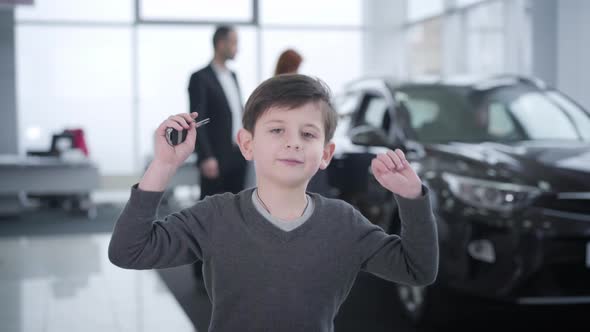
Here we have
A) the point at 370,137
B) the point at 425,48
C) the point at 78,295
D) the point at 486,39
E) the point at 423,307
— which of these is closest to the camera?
the point at 423,307

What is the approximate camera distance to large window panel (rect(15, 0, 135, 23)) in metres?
13.2

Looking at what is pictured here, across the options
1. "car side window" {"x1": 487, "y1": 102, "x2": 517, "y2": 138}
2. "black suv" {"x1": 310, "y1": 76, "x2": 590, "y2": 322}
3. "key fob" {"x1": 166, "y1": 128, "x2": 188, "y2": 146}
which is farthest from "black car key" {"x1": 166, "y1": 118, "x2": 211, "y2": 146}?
"car side window" {"x1": 487, "y1": 102, "x2": 517, "y2": 138}

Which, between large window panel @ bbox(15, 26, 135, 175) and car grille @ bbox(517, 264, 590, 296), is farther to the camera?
large window panel @ bbox(15, 26, 135, 175)

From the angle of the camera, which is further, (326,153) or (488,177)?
(488,177)

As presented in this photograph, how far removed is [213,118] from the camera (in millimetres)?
4527

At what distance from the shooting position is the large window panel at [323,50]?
14.2 meters

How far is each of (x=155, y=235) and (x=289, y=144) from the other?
0.97 feet

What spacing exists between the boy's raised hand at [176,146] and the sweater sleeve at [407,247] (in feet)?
1.16

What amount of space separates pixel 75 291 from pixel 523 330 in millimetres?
2826

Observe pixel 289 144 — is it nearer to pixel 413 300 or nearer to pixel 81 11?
pixel 413 300

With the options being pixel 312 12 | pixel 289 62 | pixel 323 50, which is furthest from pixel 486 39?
pixel 289 62

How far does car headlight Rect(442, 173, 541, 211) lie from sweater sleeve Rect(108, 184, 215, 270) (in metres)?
2.22

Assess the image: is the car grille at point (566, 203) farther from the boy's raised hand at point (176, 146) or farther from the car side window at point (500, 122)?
the boy's raised hand at point (176, 146)

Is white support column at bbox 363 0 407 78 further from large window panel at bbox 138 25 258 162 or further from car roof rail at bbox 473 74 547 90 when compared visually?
car roof rail at bbox 473 74 547 90
